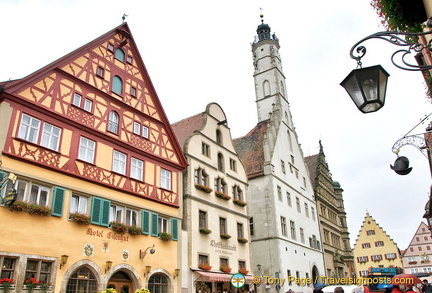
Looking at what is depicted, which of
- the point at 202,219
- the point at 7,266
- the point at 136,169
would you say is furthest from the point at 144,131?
the point at 7,266

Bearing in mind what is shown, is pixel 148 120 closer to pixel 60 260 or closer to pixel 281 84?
pixel 60 260

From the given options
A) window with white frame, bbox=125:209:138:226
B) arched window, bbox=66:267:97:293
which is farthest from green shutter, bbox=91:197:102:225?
arched window, bbox=66:267:97:293

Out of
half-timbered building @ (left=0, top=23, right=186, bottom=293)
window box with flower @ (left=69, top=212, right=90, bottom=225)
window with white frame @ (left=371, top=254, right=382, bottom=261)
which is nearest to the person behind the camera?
half-timbered building @ (left=0, top=23, right=186, bottom=293)

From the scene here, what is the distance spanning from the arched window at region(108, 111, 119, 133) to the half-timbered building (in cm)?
5

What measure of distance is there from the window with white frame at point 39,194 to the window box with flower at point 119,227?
3230 mm

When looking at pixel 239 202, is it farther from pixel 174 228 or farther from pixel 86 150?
pixel 86 150

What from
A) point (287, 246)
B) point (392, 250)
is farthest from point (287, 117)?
point (392, 250)

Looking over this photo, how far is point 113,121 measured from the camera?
63.3 ft

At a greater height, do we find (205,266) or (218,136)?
(218,136)

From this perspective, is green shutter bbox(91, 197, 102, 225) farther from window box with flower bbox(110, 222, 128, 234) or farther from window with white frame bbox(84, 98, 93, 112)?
window with white frame bbox(84, 98, 93, 112)

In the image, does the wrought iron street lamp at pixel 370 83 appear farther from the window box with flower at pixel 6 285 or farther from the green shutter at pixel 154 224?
the green shutter at pixel 154 224

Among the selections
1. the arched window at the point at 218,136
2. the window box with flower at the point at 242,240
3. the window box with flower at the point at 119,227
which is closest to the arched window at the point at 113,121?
the window box with flower at the point at 119,227

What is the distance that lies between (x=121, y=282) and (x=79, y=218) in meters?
3.90

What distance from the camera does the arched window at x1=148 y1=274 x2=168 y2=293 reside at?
1858 cm
